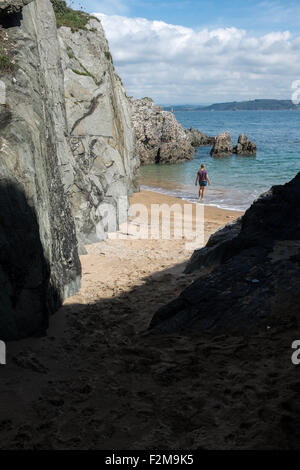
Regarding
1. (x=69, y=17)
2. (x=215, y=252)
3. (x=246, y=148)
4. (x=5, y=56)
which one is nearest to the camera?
(x=5, y=56)

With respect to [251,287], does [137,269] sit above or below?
below

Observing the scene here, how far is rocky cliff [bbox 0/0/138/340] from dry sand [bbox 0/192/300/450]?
2.79 feet

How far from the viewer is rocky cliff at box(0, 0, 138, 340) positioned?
6473 mm

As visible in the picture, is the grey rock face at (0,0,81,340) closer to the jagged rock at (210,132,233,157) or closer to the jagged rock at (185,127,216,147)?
the jagged rock at (210,132,233,157)

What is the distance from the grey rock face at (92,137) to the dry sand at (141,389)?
6.52m

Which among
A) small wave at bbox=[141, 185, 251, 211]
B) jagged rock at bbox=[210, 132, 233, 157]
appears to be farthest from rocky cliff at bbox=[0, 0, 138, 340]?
jagged rock at bbox=[210, 132, 233, 157]

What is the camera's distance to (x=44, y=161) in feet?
26.8

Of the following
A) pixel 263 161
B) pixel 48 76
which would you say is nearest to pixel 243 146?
pixel 263 161

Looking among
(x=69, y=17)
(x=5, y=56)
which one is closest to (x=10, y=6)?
(x=5, y=56)

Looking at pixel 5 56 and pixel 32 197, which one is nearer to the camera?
pixel 32 197

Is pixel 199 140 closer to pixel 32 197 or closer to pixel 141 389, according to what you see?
pixel 32 197

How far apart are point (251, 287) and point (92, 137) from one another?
33.2 ft

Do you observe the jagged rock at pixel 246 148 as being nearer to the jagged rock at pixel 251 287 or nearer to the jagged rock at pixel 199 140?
the jagged rock at pixel 199 140
